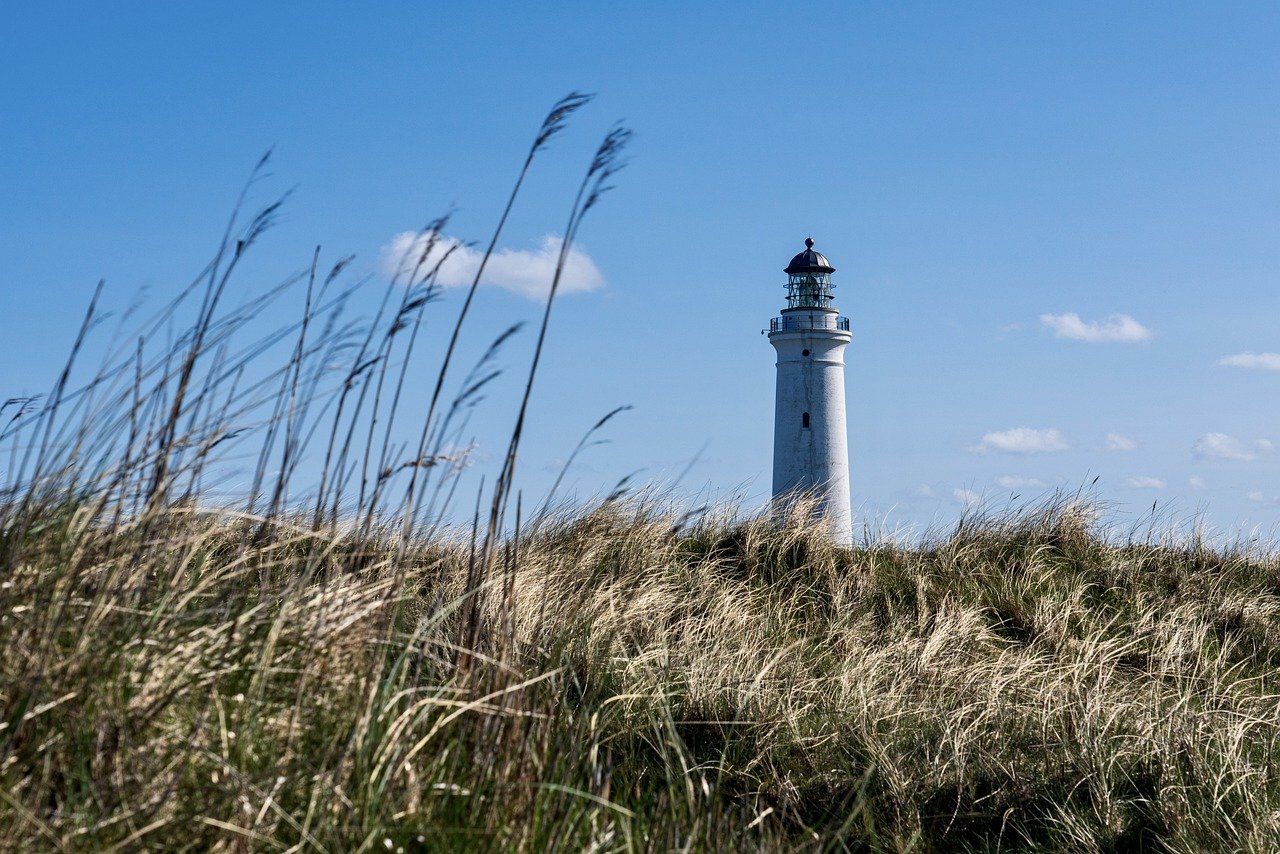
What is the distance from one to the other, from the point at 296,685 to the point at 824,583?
5508 mm

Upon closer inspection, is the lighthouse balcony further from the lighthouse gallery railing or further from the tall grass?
the tall grass

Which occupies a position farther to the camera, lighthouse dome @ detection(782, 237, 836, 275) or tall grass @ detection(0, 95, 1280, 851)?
lighthouse dome @ detection(782, 237, 836, 275)

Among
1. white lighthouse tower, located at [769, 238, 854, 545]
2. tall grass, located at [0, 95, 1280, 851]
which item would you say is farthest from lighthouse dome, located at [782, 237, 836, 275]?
tall grass, located at [0, 95, 1280, 851]

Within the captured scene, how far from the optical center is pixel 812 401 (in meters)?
20.8

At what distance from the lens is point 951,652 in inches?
246

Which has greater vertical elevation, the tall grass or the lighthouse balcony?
the lighthouse balcony

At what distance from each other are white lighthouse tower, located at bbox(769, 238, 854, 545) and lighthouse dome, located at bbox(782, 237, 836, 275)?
485 millimetres

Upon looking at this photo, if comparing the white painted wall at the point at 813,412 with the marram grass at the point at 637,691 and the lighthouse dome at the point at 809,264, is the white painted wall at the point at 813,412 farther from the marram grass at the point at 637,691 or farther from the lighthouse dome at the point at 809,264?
the marram grass at the point at 637,691

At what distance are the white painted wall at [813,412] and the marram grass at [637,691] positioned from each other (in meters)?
11.3

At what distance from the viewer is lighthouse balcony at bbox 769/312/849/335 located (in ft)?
69.1

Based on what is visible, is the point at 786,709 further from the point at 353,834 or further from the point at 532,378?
the point at 353,834

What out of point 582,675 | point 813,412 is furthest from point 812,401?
point 582,675

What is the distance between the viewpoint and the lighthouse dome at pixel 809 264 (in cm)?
2211

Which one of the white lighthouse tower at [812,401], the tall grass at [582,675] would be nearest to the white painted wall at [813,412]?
the white lighthouse tower at [812,401]
